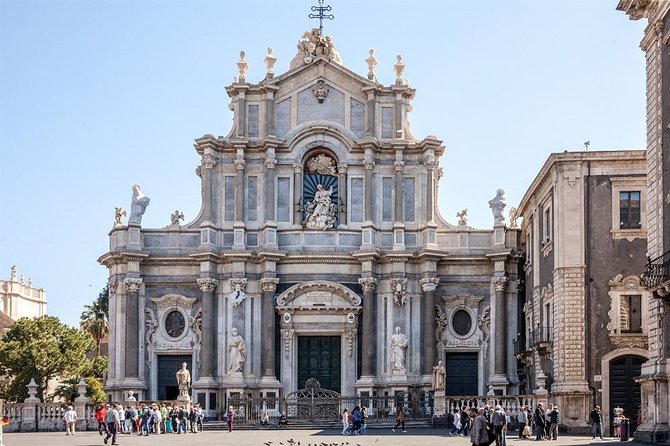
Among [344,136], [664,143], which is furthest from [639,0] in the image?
[344,136]

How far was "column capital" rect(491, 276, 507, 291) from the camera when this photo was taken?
177 ft

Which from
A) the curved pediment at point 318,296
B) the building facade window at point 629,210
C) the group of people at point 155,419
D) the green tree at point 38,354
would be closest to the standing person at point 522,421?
the building facade window at point 629,210

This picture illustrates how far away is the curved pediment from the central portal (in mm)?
1572

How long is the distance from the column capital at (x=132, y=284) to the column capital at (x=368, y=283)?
9683mm

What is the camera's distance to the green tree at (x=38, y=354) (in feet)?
243

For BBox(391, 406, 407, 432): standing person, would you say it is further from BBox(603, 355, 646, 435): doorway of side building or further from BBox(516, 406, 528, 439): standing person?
BBox(603, 355, 646, 435): doorway of side building

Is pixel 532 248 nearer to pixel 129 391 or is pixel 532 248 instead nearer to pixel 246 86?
pixel 246 86

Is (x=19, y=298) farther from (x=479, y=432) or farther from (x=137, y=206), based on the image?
(x=479, y=432)

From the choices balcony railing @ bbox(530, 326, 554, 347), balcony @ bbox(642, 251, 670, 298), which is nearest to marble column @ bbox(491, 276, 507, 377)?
balcony railing @ bbox(530, 326, 554, 347)

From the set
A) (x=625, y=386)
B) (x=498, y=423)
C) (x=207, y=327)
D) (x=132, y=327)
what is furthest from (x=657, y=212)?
(x=132, y=327)

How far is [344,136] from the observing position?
5478 cm

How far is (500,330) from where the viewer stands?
53719 mm

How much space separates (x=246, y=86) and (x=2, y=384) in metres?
32.6

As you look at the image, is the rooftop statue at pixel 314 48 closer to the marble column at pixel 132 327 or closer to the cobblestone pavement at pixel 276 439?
the marble column at pixel 132 327
